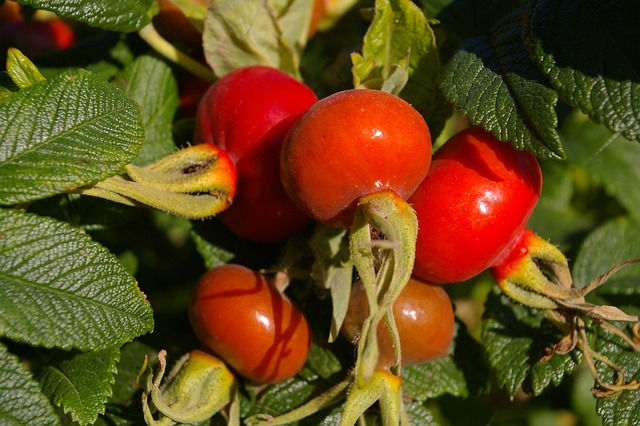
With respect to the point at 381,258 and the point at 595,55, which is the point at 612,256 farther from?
the point at 381,258

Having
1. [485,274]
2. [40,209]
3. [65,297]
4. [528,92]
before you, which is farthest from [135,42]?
[485,274]

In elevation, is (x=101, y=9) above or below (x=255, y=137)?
above

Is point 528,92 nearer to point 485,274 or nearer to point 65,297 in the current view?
point 65,297

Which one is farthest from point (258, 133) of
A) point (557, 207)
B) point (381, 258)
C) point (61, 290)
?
point (557, 207)

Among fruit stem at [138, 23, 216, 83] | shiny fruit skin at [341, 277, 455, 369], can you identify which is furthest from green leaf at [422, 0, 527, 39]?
shiny fruit skin at [341, 277, 455, 369]

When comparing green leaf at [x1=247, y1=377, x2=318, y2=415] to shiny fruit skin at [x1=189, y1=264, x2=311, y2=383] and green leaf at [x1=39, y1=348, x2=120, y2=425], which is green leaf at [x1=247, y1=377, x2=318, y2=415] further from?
green leaf at [x1=39, y1=348, x2=120, y2=425]

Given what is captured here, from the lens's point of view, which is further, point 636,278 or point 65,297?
point 636,278
